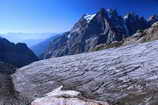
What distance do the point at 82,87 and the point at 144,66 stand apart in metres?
5.94

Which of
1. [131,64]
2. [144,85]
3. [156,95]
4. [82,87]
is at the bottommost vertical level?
[156,95]

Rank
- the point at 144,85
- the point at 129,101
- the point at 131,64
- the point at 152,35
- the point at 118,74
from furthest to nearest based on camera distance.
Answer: the point at 152,35 → the point at 131,64 → the point at 118,74 → the point at 144,85 → the point at 129,101

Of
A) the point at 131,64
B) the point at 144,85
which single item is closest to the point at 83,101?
the point at 144,85

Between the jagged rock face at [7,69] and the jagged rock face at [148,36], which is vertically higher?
the jagged rock face at [148,36]

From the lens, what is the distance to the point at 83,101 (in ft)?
42.9

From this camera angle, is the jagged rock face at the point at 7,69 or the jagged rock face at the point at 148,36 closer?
Result: the jagged rock face at the point at 7,69

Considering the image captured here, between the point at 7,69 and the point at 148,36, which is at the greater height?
the point at 148,36

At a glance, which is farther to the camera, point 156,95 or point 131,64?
point 131,64

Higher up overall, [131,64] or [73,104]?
[131,64]

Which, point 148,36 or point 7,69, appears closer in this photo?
point 7,69

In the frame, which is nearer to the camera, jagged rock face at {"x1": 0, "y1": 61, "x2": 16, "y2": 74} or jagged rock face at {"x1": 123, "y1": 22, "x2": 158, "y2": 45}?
jagged rock face at {"x1": 0, "y1": 61, "x2": 16, "y2": 74}

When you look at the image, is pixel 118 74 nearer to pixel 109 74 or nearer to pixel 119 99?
pixel 109 74

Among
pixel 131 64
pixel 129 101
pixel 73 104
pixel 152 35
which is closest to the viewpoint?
pixel 73 104

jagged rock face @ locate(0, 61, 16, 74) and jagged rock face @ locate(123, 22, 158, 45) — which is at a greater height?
jagged rock face @ locate(123, 22, 158, 45)
